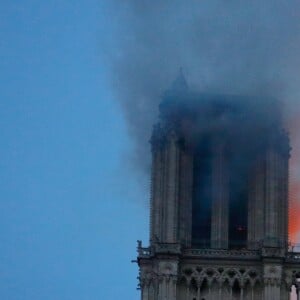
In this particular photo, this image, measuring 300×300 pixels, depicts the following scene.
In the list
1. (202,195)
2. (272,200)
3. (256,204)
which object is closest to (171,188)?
(202,195)

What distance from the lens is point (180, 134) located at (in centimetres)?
15950

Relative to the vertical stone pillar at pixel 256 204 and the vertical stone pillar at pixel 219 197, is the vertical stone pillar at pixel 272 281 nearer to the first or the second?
the vertical stone pillar at pixel 256 204

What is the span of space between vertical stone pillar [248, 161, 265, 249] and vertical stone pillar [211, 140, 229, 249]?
1575 mm

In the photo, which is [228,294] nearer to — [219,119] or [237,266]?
[237,266]

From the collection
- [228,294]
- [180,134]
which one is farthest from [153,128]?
[228,294]

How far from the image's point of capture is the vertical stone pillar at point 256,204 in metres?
158

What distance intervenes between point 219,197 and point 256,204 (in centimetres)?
251

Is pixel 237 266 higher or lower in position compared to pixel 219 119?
lower

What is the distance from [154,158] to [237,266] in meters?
9.57

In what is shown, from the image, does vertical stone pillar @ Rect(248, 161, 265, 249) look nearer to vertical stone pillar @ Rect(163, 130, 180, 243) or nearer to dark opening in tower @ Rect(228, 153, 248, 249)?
dark opening in tower @ Rect(228, 153, 248, 249)

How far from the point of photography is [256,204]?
158m

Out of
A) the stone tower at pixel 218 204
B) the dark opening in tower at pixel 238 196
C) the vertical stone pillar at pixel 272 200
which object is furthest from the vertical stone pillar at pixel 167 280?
the vertical stone pillar at pixel 272 200

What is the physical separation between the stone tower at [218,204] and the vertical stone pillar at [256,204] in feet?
0.21

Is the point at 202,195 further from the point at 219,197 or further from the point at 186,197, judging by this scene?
the point at 186,197
